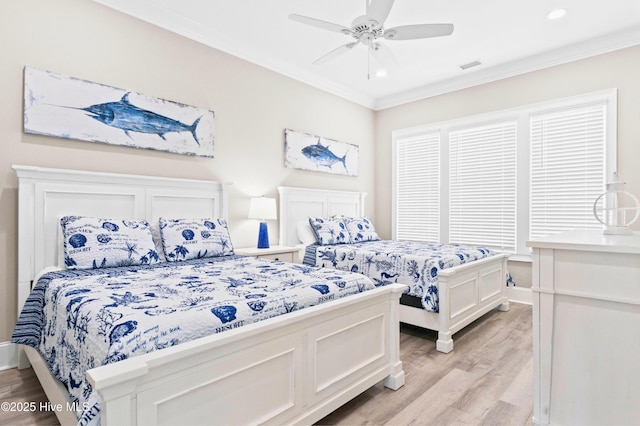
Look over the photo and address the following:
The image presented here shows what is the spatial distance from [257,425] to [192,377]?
1.32ft

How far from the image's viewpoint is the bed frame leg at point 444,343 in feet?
9.15

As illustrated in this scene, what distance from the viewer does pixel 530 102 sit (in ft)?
13.8

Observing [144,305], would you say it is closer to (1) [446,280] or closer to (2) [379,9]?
(1) [446,280]

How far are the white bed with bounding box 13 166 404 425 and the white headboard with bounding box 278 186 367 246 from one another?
1.67m

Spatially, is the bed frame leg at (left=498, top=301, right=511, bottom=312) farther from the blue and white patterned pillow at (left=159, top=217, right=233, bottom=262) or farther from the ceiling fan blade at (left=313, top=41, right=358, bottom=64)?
the ceiling fan blade at (left=313, top=41, right=358, bottom=64)

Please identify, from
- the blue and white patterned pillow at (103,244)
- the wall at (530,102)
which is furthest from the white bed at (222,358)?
the wall at (530,102)

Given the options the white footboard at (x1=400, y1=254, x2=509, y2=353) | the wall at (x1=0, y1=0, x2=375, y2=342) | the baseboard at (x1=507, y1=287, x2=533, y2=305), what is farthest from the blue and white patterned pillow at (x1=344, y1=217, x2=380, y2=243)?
the baseboard at (x1=507, y1=287, x2=533, y2=305)

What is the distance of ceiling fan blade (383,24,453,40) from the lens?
8.35ft

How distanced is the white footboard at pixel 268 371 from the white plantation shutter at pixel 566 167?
2973 millimetres

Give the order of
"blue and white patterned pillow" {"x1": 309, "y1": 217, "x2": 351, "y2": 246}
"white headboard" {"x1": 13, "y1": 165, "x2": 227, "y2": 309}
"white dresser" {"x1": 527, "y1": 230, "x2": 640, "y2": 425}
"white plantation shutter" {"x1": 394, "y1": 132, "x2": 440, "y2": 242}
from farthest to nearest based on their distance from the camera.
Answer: "white plantation shutter" {"x1": 394, "y1": 132, "x2": 440, "y2": 242}
"blue and white patterned pillow" {"x1": 309, "y1": 217, "x2": 351, "y2": 246}
"white headboard" {"x1": 13, "y1": 165, "x2": 227, "y2": 309}
"white dresser" {"x1": 527, "y1": 230, "x2": 640, "y2": 425}

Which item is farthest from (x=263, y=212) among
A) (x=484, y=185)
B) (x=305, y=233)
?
(x=484, y=185)

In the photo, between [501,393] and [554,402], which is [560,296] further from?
[501,393]

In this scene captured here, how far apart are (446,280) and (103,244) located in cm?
262

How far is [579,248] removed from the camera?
4.91 feet
